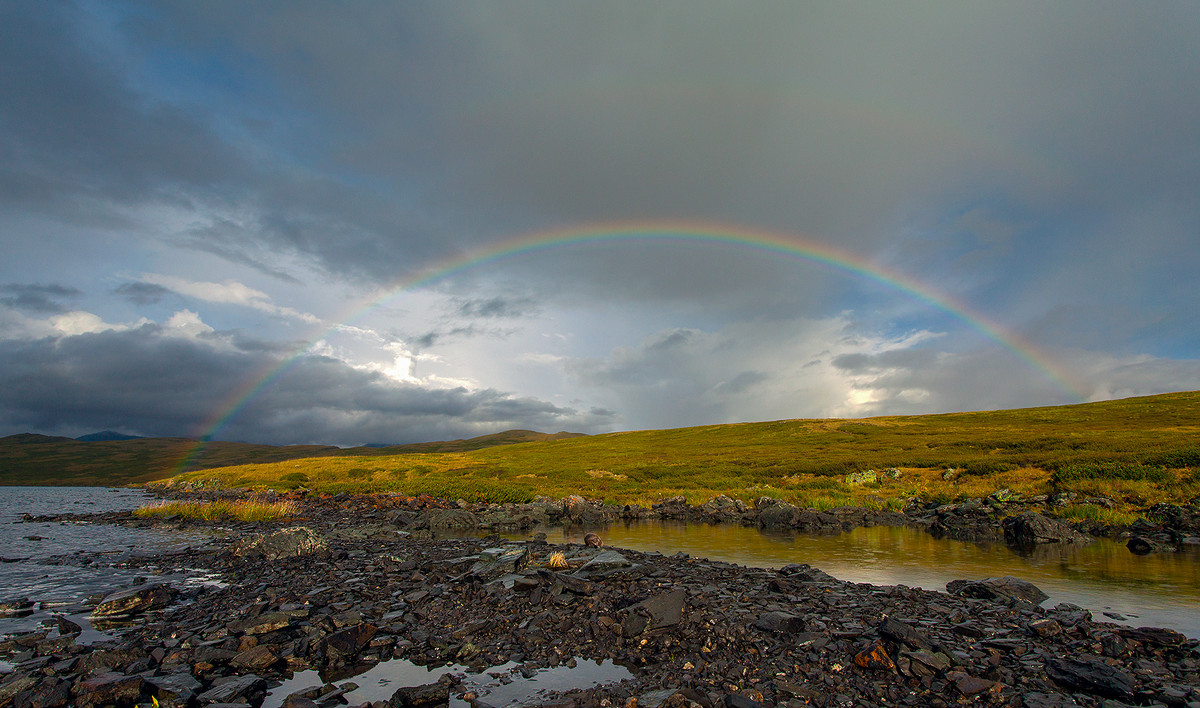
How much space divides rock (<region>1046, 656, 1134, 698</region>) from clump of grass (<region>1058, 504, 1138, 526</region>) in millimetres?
25778

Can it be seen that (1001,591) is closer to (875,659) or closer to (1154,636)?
(1154,636)

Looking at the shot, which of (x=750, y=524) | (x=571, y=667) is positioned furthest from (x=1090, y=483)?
(x=571, y=667)

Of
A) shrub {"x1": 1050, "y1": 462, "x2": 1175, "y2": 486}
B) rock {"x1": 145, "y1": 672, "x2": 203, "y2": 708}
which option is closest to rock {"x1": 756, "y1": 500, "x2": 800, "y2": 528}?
shrub {"x1": 1050, "y1": 462, "x2": 1175, "y2": 486}

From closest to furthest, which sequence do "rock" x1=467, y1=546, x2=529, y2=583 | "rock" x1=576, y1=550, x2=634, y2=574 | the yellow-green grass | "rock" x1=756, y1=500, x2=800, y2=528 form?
"rock" x1=467, y1=546, x2=529, y2=583
"rock" x1=576, y1=550, x2=634, y2=574
"rock" x1=756, y1=500, x2=800, y2=528
the yellow-green grass

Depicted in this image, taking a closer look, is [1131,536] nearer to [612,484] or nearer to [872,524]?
[872,524]

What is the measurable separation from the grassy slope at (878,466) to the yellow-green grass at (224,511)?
48.6 ft

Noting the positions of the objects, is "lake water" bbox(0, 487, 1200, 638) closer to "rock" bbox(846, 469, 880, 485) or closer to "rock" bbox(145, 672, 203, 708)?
"rock" bbox(145, 672, 203, 708)

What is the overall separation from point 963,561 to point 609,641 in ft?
53.8

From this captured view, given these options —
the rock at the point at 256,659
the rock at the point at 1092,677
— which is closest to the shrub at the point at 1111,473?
the rock at the point at 1092,677

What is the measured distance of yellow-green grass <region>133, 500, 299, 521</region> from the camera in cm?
3784

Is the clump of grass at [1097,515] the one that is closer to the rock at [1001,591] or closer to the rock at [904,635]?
the rock at [1001,591]

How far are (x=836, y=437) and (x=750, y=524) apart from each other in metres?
66.6

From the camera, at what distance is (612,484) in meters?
55.9

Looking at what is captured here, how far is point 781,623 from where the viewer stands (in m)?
10.7
